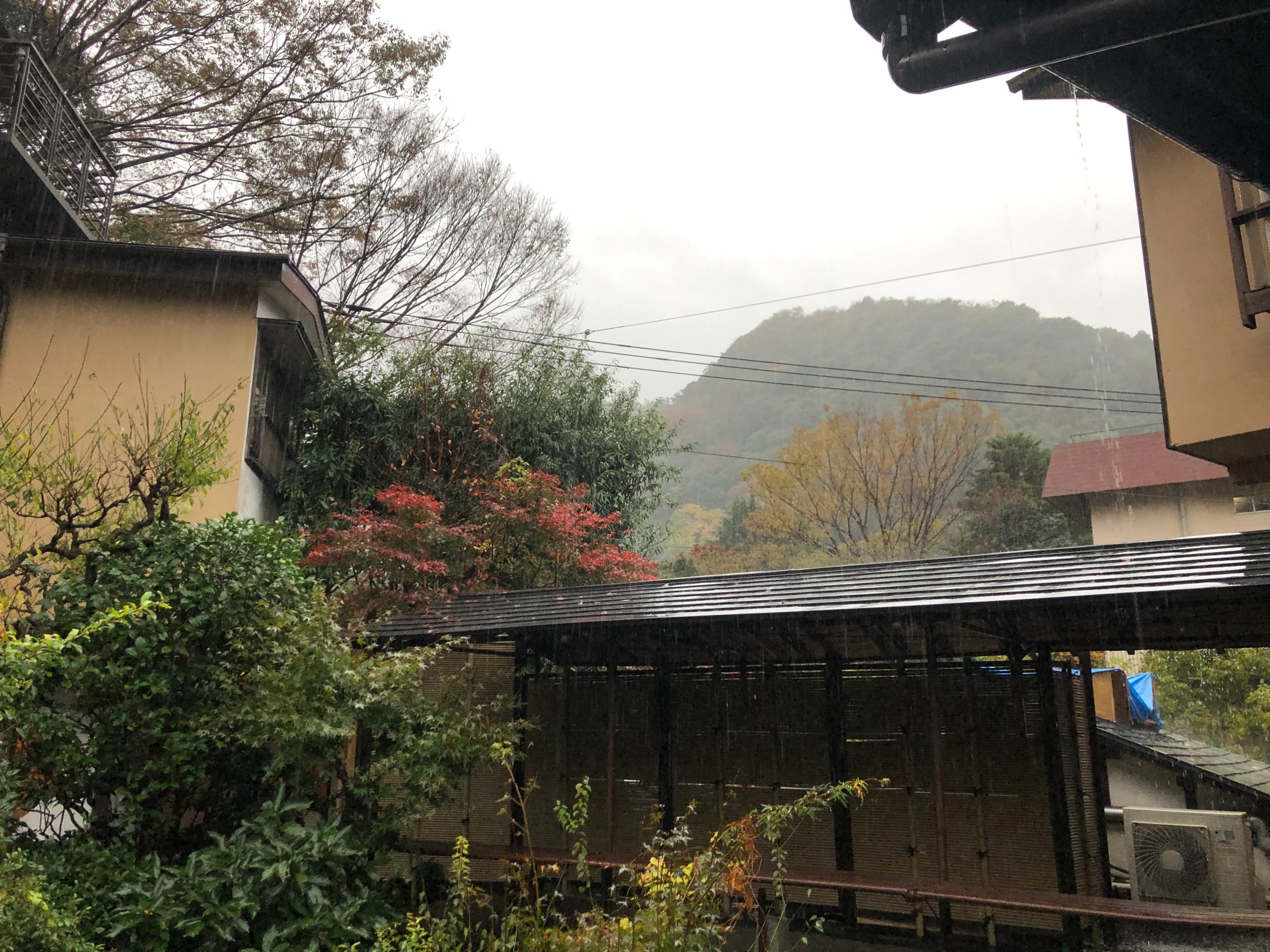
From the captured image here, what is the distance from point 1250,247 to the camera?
7.04m

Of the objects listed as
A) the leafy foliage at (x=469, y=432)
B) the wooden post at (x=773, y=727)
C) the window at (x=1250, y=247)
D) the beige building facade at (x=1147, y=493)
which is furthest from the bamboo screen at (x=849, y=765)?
the beige building facade at (x=1147, y=493)

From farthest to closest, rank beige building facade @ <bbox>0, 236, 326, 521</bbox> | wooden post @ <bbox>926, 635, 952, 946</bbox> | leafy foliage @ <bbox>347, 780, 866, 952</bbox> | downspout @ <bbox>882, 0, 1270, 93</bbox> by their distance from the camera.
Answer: beige building facade @ <bbox>0, 236, 326, 521</bbox>
wooden post @ <bbox>926, 635, 952, 946</bbox>
leafy foliage @ <bbox>347, 780, 866, 952</bbox>
downspout @ <bbox>882, 0, 1270, 93</bbox>

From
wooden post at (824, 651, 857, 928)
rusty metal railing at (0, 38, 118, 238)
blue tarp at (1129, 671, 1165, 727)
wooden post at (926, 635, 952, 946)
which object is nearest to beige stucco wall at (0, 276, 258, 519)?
rusty metal railing at (0, 38, 118, 238)

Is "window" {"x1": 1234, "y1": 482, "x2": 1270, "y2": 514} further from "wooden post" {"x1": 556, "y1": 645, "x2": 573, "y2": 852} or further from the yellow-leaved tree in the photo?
"wooden post" {"x1": 556, "y1": 645, "x2": 573, "y2": 852}

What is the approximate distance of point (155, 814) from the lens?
643 centimetres

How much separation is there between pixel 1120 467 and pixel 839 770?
2050 cm

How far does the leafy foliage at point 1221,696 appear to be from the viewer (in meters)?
15.4

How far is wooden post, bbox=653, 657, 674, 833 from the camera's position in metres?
8.29

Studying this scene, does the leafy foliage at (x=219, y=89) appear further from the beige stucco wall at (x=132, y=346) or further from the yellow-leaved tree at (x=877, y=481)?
the yellow-leaved tree at (x=877, y=481)

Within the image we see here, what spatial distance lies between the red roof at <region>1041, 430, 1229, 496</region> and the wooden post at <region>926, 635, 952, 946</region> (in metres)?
17.2

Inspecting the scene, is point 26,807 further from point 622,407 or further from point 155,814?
point 622,407

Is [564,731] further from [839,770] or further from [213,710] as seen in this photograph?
[213,710]

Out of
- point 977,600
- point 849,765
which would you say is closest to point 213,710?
point 849,765

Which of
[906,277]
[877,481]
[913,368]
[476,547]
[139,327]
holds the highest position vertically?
[913,368]
